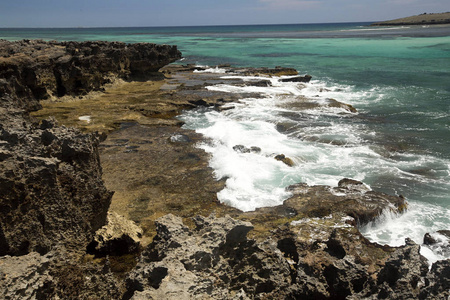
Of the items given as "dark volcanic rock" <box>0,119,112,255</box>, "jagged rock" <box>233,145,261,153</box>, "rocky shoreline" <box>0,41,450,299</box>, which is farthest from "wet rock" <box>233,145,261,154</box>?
"dark volcanic rock" <box>0,119,112,255</box>

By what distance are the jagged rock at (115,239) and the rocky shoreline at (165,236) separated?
3cm

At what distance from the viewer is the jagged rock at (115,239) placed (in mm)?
7430

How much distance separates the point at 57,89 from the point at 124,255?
781 inches

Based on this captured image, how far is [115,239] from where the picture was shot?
25.1 ft

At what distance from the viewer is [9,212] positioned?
5289 mm

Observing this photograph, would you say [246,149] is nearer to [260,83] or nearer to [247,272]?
[247,272]

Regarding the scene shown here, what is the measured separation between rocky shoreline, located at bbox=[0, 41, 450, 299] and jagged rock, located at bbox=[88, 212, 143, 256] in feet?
0.09

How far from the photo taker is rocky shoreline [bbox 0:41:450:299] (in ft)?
15.7

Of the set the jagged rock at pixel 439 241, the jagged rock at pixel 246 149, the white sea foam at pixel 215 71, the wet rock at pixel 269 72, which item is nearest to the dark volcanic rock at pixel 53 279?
the jagged rock at pixel 439 241

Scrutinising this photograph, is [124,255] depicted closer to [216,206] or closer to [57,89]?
[216,206]

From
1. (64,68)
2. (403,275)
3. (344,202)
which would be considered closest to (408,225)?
(344,202)

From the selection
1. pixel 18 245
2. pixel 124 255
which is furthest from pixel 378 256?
pixel 18 245

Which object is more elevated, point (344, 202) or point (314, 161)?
point (344, 202)

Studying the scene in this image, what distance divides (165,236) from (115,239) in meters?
2.52
